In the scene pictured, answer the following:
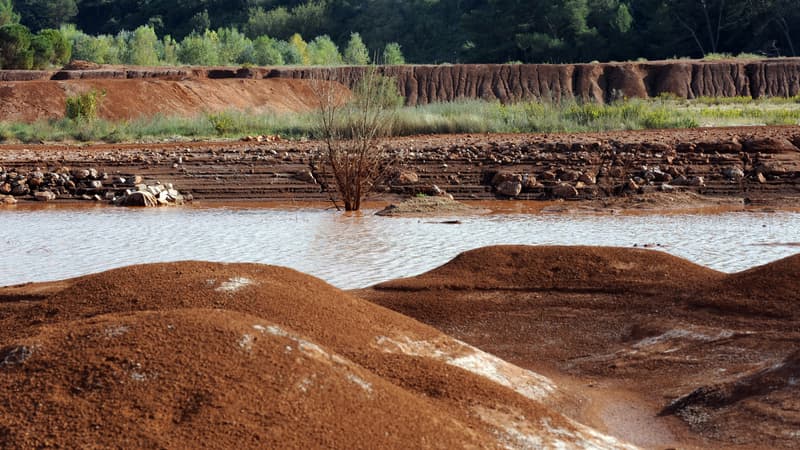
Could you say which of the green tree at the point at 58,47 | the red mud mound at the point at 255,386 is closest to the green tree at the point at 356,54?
the green tree at the point at 58,47

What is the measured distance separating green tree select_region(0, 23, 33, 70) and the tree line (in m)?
0.26

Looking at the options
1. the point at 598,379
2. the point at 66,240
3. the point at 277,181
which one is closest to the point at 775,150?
the point at 277,181

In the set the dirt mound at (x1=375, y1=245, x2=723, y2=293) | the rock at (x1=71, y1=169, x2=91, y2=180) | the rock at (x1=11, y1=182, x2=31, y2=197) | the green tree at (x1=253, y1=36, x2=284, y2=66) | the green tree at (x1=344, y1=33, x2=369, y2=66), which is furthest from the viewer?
the green tree at (x1=253, y1=36, x2=284, y2=66)

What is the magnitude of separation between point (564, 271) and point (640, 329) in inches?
58.8

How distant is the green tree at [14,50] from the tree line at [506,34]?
0.26 metres

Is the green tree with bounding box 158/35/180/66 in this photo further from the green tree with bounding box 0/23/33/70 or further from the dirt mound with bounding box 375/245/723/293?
the dirt mound with bounding box 375/245/723/293

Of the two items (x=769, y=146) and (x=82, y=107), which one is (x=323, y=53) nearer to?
(x=82, y=107)

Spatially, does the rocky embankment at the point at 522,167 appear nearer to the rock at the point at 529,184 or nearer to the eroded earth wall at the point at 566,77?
the rock at the point at 529,184

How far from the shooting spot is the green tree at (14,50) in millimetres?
48500

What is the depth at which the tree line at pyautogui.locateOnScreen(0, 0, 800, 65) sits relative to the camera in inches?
2110

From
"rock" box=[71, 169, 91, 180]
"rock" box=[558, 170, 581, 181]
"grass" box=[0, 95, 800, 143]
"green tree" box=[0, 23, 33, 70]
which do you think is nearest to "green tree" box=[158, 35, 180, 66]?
"green tree" box=[0, 23, 33, 70]

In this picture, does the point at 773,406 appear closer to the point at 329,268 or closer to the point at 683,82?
the point at 329,268

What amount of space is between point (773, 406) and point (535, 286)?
349 cm

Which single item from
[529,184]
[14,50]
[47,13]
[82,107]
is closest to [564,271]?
[529,184]
